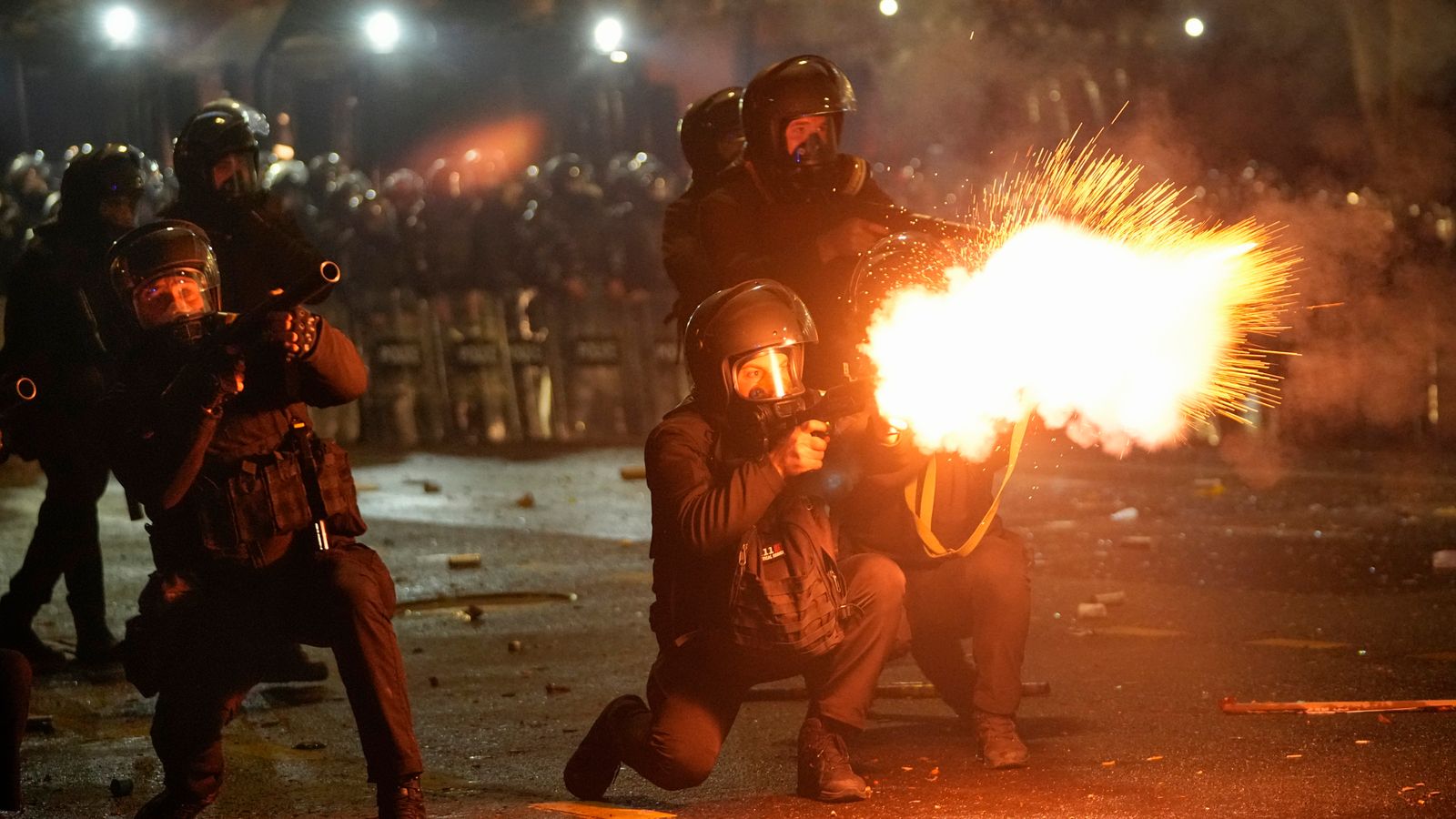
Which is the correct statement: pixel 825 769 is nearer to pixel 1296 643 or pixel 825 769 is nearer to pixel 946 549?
pixel 946 549

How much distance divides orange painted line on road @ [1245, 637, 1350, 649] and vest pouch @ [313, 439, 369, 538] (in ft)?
13.2

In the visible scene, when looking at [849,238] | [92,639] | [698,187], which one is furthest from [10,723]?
[698,187]

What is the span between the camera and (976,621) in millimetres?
6273

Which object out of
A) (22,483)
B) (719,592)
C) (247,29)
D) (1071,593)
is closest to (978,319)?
(719,592)

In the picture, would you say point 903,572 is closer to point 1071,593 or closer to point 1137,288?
point 1137,288

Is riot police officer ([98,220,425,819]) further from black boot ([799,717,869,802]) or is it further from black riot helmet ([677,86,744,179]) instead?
black riot helmet ([677,86,744,179])

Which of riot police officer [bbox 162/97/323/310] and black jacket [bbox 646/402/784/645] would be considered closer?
black jacket [bbox 646/402/784/645]

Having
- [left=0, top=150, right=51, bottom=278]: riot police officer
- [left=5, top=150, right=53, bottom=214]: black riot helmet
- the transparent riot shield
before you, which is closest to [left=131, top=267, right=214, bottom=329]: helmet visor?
the transparent riot shield

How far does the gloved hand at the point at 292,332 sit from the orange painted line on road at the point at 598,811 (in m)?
1.51

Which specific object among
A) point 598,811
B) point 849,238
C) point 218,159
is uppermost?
point 218,159

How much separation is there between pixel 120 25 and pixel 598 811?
20.2m

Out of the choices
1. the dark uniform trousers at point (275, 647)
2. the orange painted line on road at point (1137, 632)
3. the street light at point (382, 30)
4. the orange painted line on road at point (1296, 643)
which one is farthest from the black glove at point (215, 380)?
the street light at point (382, 30)

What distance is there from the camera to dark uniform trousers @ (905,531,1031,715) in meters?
6.17

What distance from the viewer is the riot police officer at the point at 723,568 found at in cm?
562
